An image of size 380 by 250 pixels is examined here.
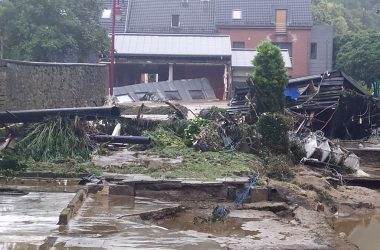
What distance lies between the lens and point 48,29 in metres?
36.6

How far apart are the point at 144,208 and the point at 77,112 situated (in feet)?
21.4

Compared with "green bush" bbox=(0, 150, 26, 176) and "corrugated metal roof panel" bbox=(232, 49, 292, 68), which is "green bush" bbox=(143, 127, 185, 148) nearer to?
"green bush" bbox=(0, 150, 26, 176)

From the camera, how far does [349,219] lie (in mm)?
16547

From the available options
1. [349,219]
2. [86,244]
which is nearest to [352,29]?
[349,219]

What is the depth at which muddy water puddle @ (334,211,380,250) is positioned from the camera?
48.3ft

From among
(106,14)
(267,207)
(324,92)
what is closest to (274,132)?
(267,207)

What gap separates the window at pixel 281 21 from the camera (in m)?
57.8

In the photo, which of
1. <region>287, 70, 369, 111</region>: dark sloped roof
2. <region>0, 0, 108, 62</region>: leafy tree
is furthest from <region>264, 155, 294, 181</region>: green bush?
<region>0, 0, 108, 62</region>: leafy tree

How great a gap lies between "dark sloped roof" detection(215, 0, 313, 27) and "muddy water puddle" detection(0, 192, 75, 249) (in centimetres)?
4483

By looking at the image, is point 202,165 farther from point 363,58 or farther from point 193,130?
point 363,58

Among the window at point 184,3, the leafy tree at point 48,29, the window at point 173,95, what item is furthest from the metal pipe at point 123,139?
the window at point 184,3

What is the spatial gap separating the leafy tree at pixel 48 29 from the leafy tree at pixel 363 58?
60.3 feet

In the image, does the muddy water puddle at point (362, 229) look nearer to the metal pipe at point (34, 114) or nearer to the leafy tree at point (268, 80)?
the metal pipe at point (34, 114)

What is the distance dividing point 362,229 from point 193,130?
7921 millimetres
